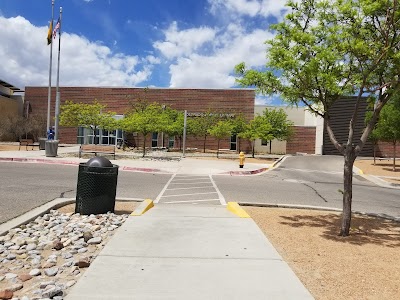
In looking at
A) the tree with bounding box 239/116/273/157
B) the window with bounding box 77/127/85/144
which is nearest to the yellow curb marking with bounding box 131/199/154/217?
the tree with bounding box 239/116/273/157

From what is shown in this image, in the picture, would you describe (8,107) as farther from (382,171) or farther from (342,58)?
(342,58)

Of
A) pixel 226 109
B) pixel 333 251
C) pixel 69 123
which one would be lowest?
pixel 333 251

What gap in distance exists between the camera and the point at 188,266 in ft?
14.5

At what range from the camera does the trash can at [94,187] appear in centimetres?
719

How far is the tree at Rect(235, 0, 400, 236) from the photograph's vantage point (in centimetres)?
626

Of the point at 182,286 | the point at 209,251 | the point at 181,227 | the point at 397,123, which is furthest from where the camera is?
the point at 397,123

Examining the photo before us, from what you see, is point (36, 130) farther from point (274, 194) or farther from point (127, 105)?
point (274, 194)

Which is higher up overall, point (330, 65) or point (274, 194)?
point (330, 65)

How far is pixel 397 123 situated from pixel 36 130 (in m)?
39.5

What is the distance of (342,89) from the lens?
22.1 feet

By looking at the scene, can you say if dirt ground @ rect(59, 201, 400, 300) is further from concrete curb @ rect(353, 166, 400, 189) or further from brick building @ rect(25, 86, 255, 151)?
brick building @ rect(25, 86, 255, 151)

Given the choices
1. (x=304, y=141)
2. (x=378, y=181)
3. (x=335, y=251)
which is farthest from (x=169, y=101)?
(x=335, y=251)

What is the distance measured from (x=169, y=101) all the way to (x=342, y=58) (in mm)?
38762

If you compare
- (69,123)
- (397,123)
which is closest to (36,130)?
(69,123)
